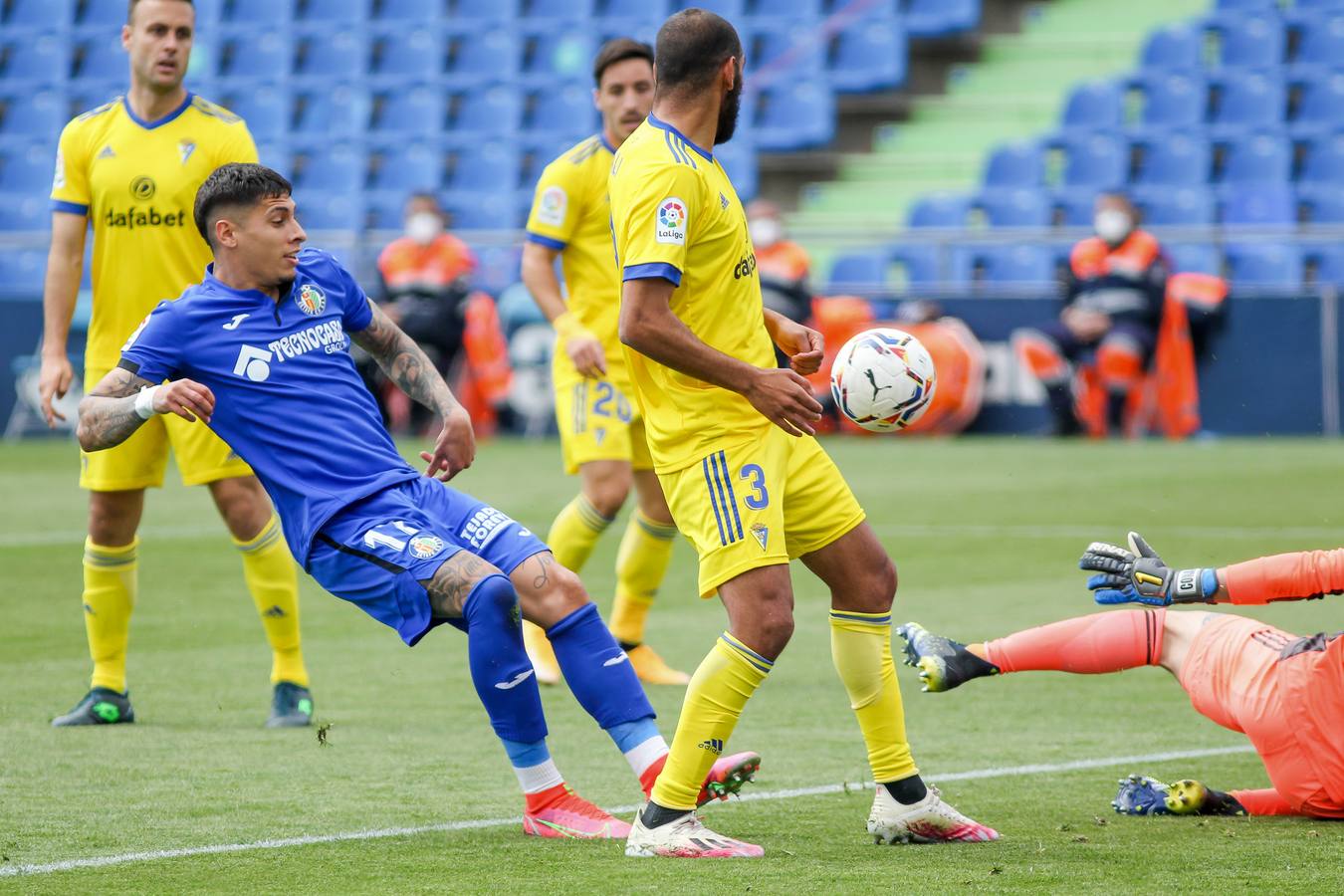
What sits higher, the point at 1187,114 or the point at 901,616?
the point at 1187,114

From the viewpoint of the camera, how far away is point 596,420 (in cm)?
754

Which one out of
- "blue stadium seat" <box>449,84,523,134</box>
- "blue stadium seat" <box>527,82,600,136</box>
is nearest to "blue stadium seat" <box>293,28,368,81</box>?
"blue stadium seat" <box>449,84,523,134</box>

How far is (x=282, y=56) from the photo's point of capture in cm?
2530

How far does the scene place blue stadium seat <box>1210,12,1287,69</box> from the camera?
20.2m

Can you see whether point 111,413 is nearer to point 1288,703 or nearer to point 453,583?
point 453,583

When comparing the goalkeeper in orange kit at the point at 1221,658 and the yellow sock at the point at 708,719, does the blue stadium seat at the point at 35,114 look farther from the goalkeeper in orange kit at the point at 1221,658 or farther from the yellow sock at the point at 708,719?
the yellow sock at the point at 708,719

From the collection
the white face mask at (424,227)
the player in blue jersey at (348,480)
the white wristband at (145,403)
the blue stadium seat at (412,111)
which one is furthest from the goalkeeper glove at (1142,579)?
the blue stadium seat at (412,111)

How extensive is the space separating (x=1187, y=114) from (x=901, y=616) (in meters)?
13.1

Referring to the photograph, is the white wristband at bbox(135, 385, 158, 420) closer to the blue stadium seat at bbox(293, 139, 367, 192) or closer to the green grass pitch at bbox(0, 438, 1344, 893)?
the green grass pitch at bbox(0, 438, 1344, 893)

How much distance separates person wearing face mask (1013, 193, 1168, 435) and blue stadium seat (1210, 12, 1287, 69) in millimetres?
3651

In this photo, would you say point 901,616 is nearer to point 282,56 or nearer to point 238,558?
point 238,558

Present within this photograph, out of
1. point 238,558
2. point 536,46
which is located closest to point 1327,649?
point 238,558

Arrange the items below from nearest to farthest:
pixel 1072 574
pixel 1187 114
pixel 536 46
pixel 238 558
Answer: pixel 1072 574 → pixel 238 558 → pixel 1187 114 → pixel 536 46

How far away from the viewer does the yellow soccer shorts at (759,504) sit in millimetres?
4590
